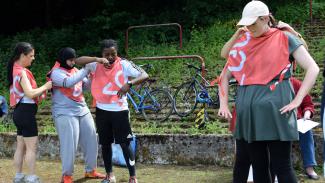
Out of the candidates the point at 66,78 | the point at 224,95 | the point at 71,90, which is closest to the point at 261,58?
the point at 224,95

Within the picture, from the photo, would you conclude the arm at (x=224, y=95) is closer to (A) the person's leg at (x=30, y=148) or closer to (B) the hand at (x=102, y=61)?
(B) the hand at (x=102, y=61)

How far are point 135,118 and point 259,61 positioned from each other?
5.92 metres

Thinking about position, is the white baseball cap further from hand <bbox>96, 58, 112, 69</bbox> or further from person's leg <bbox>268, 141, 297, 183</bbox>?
hand <bbox>96, 58, 112, 69</bbox>

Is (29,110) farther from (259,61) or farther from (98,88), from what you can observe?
(259,61)

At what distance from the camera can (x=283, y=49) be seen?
12.3ft

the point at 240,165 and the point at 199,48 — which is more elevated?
the point at 199,48

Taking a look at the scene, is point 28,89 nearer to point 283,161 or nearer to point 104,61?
point 104,61

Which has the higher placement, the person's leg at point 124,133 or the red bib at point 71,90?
the red bib at point 71,90

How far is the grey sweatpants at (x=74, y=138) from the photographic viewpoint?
20.2 ft

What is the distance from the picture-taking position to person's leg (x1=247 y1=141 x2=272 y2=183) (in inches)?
151

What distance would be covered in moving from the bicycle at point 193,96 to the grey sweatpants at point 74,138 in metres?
2.99

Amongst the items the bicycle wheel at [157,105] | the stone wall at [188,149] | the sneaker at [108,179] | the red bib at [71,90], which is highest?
the red bib at [71,90]

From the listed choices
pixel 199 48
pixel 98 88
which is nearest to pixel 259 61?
pixel 98 88

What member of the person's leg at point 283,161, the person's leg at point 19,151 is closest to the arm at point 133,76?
the person's leg at point 19,151
